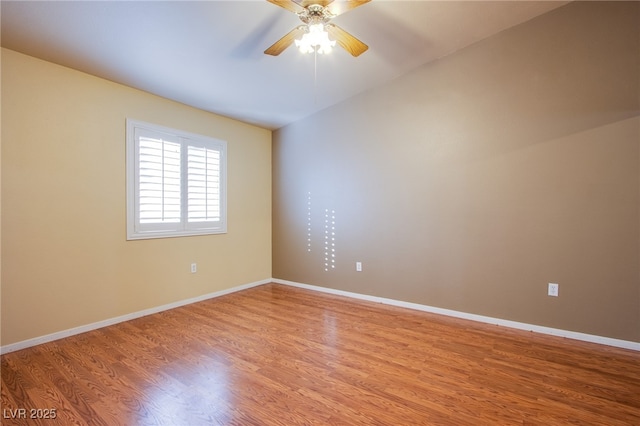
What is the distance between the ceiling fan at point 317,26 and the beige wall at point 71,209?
1864mm

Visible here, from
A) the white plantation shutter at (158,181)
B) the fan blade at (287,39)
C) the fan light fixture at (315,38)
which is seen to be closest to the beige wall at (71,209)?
the white plantation shutter at (158,181)

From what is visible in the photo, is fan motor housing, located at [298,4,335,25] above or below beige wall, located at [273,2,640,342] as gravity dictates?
above

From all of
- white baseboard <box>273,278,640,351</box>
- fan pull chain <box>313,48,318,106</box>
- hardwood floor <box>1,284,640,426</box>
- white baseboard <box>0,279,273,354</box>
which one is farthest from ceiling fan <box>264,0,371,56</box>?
white baseboard <box>0,279,273,354</box>

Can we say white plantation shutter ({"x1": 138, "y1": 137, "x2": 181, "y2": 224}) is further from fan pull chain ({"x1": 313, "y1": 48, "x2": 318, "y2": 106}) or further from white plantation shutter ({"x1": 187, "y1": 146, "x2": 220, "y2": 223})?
fan pull chain ({"x1": 313, "y1": 48, "x2": 318, "y2": 106})

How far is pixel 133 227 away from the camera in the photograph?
3150 mm

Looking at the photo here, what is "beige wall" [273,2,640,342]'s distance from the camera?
253 centimetres

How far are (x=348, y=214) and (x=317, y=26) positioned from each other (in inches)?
94.2

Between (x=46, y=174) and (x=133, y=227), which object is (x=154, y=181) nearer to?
(x=133, y=227)

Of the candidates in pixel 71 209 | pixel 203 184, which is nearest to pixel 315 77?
pixel 203 184

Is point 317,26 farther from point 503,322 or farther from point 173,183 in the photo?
point 503,322

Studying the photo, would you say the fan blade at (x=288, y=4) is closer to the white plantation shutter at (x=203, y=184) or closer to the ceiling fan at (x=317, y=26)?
the ceiling fan at (x=317, y=26)

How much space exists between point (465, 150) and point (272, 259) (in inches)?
126

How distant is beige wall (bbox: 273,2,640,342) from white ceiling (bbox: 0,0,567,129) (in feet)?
1.20

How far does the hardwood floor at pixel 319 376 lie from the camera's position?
5.54 feet
